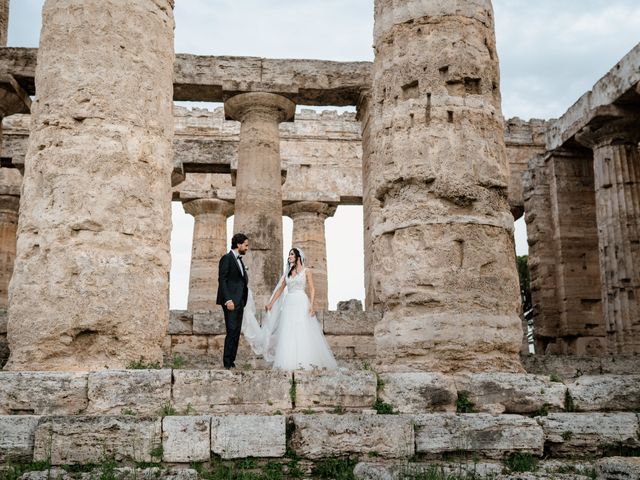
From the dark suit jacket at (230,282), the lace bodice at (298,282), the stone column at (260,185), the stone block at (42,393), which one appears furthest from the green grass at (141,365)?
the stone column at (260,185)

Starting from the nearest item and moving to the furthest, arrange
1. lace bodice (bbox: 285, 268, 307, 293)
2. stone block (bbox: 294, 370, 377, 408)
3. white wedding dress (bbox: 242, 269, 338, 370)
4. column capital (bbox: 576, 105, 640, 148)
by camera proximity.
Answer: stone block (bbox: 294, 370, 377, 408) → white wedding dress (bbox: 242, 269, 338, 370) → lace bodice (bbox: 285, 268, 307, 293) → column capital (bbox: 576, 105, 640, 148)

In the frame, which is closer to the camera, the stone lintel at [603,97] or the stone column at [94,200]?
the stone column at [94,200]

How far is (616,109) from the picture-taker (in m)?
14.4

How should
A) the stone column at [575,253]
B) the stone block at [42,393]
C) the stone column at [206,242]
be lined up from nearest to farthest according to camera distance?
the stone block at [42,393]
the stone column at [575,253]
the stone column at [206,242]

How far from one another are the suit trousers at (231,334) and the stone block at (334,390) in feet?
5.53

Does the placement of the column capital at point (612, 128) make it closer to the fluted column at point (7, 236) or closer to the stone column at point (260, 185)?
the stone column at point (260, 185)

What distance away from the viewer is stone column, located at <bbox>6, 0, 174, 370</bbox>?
6695 millimetres

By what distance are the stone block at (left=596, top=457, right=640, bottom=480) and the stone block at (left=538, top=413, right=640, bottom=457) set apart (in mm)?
871

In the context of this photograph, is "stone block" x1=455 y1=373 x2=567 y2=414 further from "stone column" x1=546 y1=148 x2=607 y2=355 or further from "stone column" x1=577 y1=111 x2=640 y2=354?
"stone column" x1=546 y1=148 x2=607 y2=355

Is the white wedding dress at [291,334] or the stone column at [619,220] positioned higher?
the stone column at [619,220]

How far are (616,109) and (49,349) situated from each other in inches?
483

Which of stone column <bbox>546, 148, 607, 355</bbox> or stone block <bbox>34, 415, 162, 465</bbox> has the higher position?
stone column <bbox>546, 148, 607, 355</bbox>

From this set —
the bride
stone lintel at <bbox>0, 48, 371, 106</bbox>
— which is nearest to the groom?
the bride

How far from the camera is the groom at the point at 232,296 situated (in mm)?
7922
